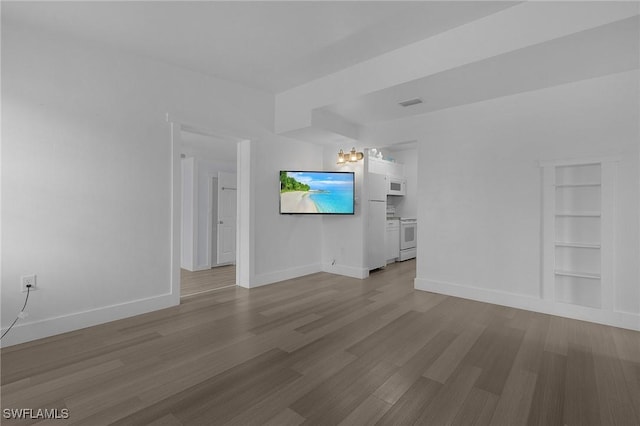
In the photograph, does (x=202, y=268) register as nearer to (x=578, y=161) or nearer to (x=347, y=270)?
(x=347, y=270)

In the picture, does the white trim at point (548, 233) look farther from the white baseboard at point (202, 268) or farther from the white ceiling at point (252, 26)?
the white baseboard at point (202, 268)

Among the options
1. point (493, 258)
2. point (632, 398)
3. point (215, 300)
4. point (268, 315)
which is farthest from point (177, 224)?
point (632, 398)

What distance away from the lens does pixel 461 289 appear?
3.91m

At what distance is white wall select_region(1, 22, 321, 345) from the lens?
2572 mm

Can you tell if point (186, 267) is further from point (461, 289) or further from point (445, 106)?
point (445, 106)

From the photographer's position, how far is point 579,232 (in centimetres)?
321

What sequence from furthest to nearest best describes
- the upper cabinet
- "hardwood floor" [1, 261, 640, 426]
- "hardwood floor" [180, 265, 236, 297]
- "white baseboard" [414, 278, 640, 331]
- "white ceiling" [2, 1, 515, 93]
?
the upper cabinet, "hardwood floor" [180, 265, 236, 297], "white baseboard" [414, 278, 640, 331], "white ceiling" [2, 1, 515, 93], "hardwood floor" [1, 261, 640, 426]

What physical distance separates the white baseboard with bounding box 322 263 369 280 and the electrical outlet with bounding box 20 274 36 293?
3.84 meters

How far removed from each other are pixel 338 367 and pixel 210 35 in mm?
3083

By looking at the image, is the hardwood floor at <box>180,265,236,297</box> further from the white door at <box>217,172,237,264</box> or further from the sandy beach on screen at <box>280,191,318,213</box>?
the sandy beach on screen at <box>280,191,318,213</box>

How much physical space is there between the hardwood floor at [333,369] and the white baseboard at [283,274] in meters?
1.06

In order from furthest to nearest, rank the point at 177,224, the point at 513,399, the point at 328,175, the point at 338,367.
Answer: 1. the point at 328,175
2. the point at 177,224
3. the point at 338,367
4. the point at 513,399

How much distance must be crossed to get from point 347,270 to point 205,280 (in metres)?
2.33

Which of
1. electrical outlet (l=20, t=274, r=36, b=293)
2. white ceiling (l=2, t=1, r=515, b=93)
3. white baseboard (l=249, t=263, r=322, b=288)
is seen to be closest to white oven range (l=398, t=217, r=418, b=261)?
white baseboard (l=249, t=263, r=322, b=288)
